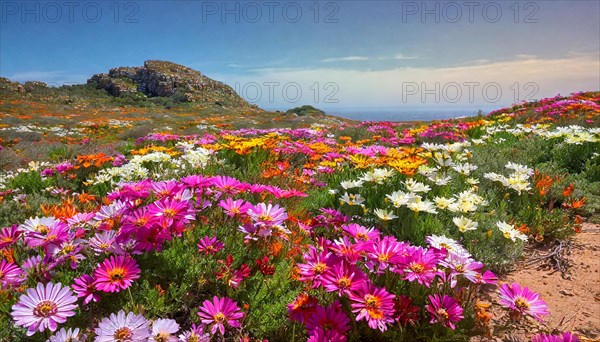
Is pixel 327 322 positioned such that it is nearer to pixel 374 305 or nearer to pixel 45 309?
pixel 374 305

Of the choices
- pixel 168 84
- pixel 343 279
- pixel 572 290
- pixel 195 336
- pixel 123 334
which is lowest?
pixel 572 290

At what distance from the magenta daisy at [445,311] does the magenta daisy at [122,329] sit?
3.92 feet

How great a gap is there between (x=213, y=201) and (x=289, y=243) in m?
0.60

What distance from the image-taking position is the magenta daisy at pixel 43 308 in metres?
1.31

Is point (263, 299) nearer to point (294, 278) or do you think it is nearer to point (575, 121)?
point (294, 278)

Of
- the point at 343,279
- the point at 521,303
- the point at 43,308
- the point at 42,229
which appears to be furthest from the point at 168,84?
the point at 521,303

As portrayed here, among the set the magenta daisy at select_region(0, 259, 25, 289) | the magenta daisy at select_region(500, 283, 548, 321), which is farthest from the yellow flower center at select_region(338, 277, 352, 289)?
the magenta daisy at select_region(0, 259, 25, 289)

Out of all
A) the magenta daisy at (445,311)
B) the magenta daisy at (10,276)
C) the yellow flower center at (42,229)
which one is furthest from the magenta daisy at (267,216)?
the magenta daisy at (10,276)

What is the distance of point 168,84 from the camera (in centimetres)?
7450

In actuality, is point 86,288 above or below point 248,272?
above

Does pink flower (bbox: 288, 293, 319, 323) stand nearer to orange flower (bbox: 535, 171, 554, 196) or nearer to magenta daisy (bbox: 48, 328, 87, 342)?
magenta daisy (bbox: 48, 328, 87, 342)

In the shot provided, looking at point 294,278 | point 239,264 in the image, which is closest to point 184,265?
point 239,264

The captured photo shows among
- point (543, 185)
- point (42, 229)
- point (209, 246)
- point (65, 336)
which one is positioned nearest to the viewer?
point (65, 336)

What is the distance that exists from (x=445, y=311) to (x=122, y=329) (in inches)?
52.9
